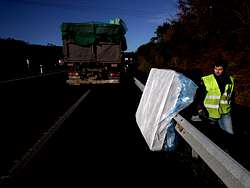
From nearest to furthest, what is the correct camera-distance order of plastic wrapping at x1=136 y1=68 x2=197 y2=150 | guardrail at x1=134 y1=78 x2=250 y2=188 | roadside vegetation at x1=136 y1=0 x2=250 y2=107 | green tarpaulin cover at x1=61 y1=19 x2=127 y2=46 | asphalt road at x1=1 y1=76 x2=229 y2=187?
1. guardrail at x1=134 y1=78 x2=250 y2=188
2. asphalt road at x1=1 y1=76 x2=229 y2=187
3. plastic wrapping at x1=136 y1=68 x2=197 y2=150
4. roadside vegetation at x1=136 y1=0 x2=250 y2=107
5. green tarpaulin cover at x1=61 y1=19 x2=127 y2=46

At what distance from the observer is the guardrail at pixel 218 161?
8.76 feet

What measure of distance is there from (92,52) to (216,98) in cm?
1394

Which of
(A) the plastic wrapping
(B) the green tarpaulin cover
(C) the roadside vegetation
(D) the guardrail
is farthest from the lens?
(B) the green tarpaulin cover

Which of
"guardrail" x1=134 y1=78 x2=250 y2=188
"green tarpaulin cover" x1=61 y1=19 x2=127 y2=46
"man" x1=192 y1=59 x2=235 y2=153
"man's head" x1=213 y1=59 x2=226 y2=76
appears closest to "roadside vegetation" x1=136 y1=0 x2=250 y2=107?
"green tarpaulin cover" x1=61 y1=19 x2=127 y2=46

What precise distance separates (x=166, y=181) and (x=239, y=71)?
333 inches

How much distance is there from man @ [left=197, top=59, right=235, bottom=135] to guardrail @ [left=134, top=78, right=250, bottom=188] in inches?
29.2

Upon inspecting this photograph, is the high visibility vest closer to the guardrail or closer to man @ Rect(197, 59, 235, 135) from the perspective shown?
man @ Rect(197, 59, 235, 135)

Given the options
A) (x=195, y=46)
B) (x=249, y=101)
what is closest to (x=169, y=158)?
(x=249, y=101)

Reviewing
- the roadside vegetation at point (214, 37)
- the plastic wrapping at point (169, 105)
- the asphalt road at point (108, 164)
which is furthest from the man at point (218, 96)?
the roadside vegetation at point (214, 37)

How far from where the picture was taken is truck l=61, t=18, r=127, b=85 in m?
18.3

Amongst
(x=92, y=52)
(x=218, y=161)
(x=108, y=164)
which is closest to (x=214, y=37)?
(x=92, y=52)

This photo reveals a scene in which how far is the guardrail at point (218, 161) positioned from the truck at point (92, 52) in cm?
1385

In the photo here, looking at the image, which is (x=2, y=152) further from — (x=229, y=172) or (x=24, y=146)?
(x=229, y=172)

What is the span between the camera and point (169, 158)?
517 centimetres
